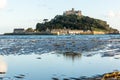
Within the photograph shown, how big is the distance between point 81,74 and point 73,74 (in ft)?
1.81

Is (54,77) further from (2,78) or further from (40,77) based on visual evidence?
(2,78)

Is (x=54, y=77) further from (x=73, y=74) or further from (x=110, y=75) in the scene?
(x=110, y=75)

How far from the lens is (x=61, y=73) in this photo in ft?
79.4

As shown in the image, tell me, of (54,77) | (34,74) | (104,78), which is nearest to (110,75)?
(104,78)

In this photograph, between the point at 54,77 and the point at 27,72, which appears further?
the point at 27,72

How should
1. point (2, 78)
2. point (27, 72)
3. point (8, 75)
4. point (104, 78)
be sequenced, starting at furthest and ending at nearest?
point (27, 72)
point (8, 75)
point (2, 78)
point (104, 78)

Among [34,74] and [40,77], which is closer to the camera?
Result: [40,77]

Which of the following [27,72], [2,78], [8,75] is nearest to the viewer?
[2,78]

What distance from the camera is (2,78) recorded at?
70.5ft

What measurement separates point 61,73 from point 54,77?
2170mm

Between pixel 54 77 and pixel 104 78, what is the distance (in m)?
3.62

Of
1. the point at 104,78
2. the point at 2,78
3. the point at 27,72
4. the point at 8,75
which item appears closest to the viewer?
the point at 104,78

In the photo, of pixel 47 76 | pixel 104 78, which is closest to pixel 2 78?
pixel 47 76

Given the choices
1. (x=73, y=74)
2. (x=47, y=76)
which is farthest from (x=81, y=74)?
(x=47, y=76)
